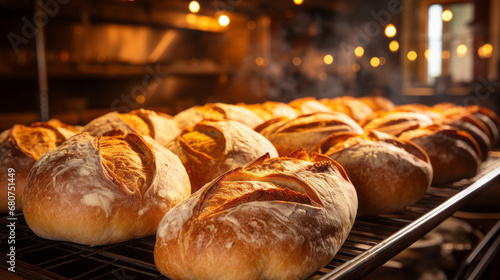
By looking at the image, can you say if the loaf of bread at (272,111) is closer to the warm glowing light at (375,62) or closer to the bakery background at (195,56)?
the bakery background at (195,56)

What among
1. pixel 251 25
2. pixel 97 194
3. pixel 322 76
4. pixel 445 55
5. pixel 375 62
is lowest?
pixel 97 194

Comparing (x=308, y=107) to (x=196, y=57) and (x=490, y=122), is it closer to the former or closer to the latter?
(x=490, y=122)

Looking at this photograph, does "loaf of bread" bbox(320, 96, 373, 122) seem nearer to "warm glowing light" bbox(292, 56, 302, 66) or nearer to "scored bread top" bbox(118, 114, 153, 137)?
"scored bread top" bbox(118, 114, 153, 137)

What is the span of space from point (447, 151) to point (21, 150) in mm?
1554

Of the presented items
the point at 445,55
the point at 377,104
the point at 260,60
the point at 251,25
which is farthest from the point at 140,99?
the point at 445,55

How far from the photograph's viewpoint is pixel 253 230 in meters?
0.84

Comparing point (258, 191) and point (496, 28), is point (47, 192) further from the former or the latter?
point (496, 28)

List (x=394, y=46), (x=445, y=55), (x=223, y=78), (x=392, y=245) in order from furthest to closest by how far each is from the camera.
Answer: (x=445, y=55)
(x=223, y=78)
(x=394, y=46)
(x=392, y=245)

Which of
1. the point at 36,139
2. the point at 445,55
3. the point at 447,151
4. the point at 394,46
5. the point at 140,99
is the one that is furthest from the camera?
the point at 445,55

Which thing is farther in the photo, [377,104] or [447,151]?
[377,104]

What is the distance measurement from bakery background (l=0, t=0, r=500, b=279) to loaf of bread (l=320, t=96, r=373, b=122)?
93cm

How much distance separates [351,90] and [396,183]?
4528 mm

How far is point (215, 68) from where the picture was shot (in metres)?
5.09

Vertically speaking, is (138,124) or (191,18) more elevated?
(191,18)
